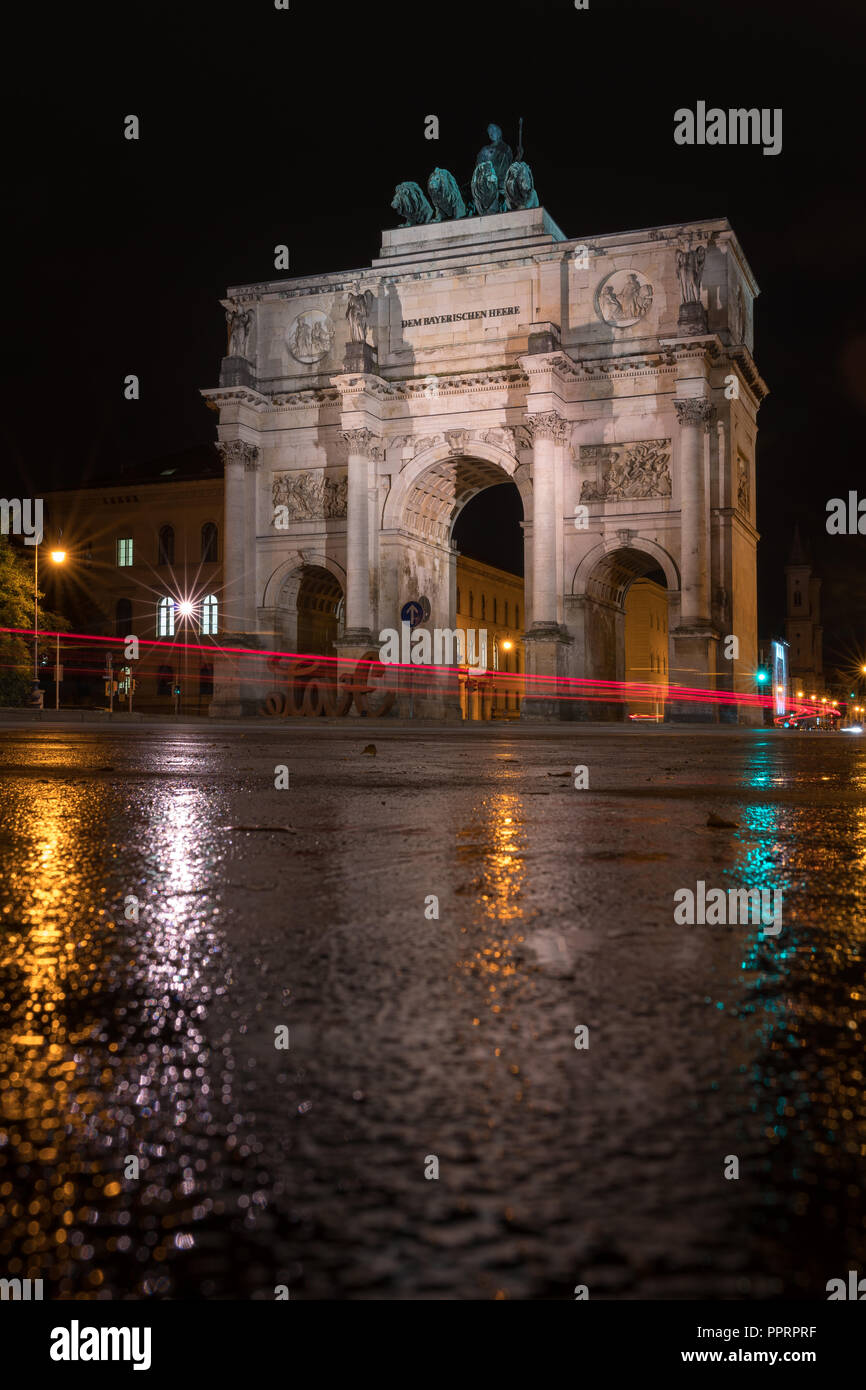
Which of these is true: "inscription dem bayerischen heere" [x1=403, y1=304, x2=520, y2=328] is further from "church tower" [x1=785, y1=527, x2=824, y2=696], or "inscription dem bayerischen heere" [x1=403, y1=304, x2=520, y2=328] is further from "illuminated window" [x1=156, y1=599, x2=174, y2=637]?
"church tower" [x1=785, y1=527, x2=824, y2=696]

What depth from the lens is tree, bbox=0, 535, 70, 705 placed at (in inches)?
1506

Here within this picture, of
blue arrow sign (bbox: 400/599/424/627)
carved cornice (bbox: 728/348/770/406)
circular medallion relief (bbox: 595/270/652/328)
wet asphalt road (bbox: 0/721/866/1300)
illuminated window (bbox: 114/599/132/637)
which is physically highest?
circular medallion relief (bbox: 595/270/652/328)

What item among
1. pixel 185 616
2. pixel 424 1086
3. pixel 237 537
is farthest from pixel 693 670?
pixel 424 1086

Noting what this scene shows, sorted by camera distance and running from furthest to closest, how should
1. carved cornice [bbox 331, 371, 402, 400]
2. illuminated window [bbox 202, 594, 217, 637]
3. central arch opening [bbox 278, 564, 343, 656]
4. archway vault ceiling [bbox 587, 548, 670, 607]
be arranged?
illuminated window [bbox 202, 594, 217, 637]
central arch opening [bbox 278, 564, 343, 656]
carved cornice [bbox 331, 371, 402, 400]
archway vault ceiling [bbox 587, 548, 670, 607]

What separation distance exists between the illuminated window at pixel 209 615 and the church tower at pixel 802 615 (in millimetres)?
100974

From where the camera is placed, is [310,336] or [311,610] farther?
[311,610]

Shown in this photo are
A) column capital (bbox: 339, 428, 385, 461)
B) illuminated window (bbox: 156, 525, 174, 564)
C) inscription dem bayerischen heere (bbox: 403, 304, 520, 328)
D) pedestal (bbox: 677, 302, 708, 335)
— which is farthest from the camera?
illuminated window (bbox: 156, 525, 174, 564)

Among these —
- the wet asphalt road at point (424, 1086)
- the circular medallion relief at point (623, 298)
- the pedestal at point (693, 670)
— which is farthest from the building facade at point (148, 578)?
the wet asphalt road at point (424, 1086)

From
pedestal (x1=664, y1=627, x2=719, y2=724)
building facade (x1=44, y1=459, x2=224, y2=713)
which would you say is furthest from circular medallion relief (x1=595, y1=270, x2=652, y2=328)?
building facade (x1=44, y1=459, x2=224, y2=713)

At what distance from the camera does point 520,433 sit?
125 feet

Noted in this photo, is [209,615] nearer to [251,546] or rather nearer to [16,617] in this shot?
[251,546]

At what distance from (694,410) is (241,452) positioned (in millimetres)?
16331

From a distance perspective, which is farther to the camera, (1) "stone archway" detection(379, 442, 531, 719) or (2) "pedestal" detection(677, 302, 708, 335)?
(1) "stone archway" detection(379, 442, 531, 719)

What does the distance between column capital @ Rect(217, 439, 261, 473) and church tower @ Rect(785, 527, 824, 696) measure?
11192 cm
